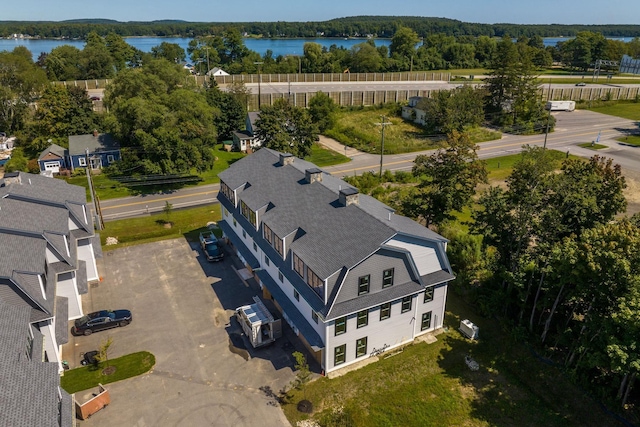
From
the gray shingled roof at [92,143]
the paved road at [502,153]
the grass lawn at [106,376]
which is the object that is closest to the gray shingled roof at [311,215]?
the grass lawn at [106,376]

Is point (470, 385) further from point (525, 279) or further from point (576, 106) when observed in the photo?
point (576, 106)

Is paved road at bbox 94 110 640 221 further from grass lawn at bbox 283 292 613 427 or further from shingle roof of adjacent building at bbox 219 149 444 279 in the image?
grass lawn at bbox 283 292 613 427

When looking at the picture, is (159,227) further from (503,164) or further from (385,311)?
(503,164)

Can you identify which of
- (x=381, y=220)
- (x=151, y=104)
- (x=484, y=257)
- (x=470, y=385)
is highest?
(x=151, y=104)

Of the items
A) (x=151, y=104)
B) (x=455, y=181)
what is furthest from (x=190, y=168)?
(x=455, y=181)

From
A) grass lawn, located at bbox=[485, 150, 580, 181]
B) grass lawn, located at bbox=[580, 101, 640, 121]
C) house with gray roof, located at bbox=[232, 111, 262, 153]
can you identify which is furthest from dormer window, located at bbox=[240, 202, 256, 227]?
grass lawn, located at bbox=[580, 101, 640, 121]
